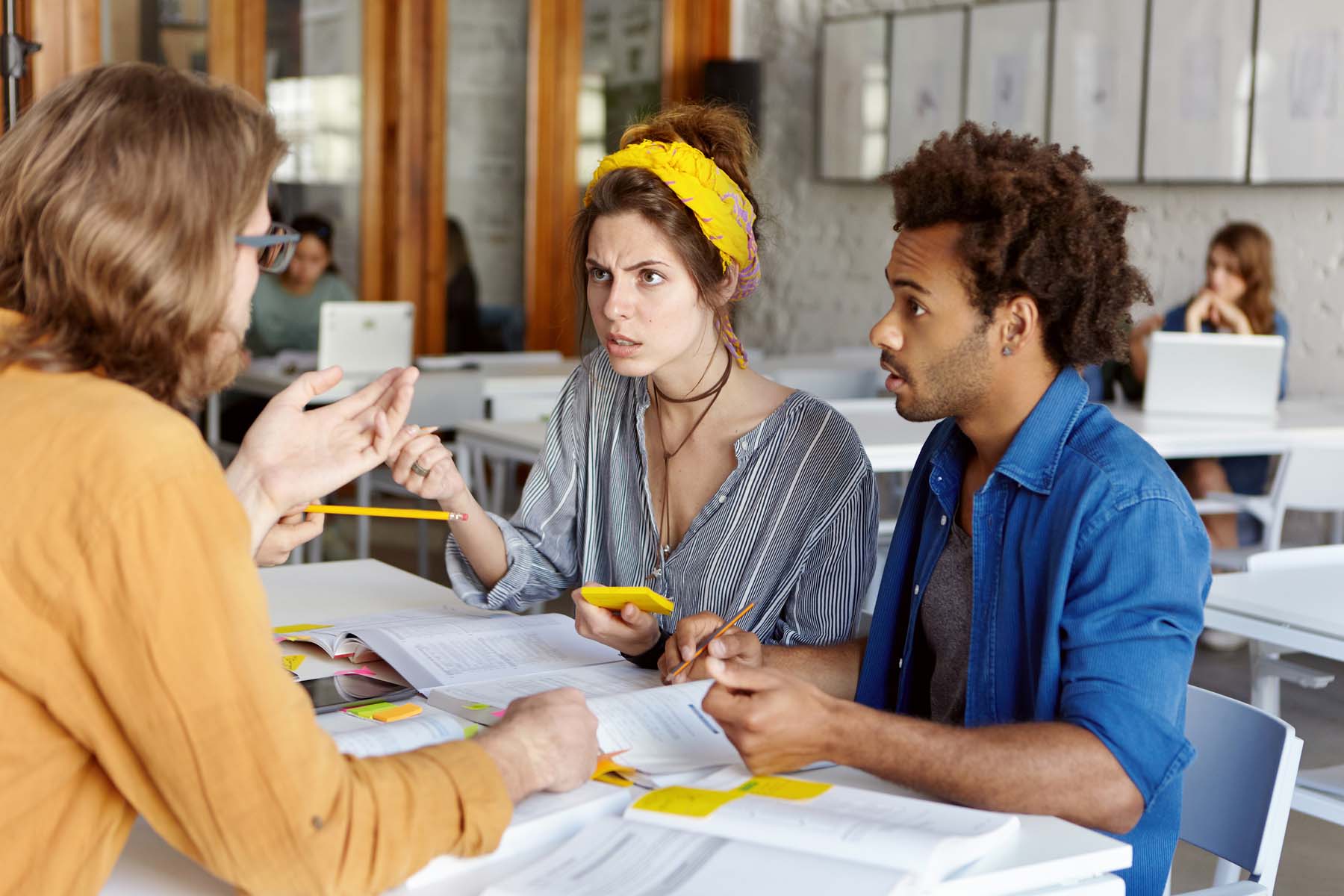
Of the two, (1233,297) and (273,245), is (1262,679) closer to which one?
(273,245)

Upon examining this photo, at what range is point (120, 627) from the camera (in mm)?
1005

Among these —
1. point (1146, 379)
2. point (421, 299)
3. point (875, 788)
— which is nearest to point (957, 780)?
point (875, 788)

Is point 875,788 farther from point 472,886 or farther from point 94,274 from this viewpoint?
point 94,274

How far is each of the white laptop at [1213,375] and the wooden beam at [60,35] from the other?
4.54m

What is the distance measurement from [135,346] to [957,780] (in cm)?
83

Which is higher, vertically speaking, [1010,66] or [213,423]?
[1010,66]

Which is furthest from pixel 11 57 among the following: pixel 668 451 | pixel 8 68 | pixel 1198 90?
pixel 1198 90

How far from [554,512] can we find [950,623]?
2.57ft

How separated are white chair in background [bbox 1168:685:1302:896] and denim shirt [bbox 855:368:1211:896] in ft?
0.37

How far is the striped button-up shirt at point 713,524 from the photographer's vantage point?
209 centimetres

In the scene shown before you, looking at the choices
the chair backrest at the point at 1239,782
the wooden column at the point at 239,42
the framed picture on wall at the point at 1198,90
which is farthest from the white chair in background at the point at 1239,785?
the wooden column at the point at 239,42

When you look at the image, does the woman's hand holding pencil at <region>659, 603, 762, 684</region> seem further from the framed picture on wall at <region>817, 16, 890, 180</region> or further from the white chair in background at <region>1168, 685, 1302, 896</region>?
the framed picture on wall at <region>817, 16, 890, 180</region>

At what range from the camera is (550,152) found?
25.8 ft

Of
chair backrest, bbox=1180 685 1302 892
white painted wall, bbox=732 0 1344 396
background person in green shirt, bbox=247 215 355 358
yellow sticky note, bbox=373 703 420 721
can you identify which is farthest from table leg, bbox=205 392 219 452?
chair backrest, bbox=1180 685 1302 892
